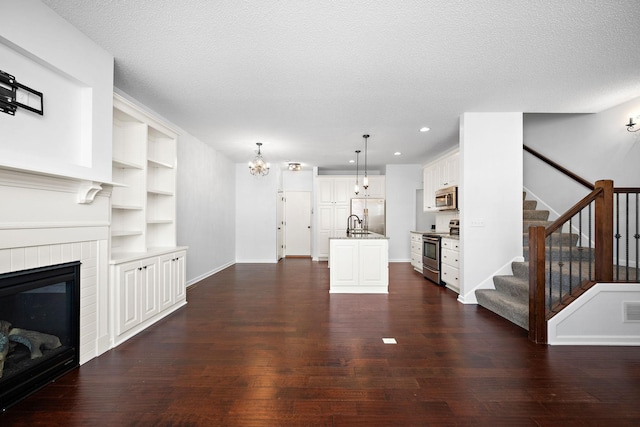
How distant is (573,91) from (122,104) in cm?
513

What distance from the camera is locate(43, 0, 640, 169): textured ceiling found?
2.09 m

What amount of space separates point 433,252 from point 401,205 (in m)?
2.67

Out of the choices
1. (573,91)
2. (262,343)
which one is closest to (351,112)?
(573,91)

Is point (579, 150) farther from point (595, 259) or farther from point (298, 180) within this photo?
point (298, 180)

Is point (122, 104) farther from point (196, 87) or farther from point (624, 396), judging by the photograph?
point (624, 396)

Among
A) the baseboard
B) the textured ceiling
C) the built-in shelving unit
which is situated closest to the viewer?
the textured ceiling

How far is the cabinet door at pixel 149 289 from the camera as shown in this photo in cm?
311

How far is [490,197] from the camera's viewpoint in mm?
4172

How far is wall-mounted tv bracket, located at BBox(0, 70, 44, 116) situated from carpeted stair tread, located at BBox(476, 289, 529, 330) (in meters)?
4.81

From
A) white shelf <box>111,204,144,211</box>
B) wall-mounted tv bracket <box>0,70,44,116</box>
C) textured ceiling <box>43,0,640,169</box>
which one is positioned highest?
textured ceiling <box>43,0,640,169</box>

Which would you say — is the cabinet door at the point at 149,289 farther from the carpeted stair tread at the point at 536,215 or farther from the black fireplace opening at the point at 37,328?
the carpeted stair tread at the point at 536,215

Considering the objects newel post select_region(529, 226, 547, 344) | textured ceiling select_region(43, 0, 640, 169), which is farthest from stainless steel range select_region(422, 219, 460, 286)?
newel post select_region(529, 226, 547, 344)

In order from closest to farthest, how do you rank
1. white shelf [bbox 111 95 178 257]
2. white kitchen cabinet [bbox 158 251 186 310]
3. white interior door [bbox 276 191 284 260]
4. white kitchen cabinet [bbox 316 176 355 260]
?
white shelf [bbox 111 95 178 257] < white kitchen cabinet [bbox 158 251 186 310] < white interior door [bbox 276 191 284 260] < white kitchen cabinet [bbox 316 176 355 260]

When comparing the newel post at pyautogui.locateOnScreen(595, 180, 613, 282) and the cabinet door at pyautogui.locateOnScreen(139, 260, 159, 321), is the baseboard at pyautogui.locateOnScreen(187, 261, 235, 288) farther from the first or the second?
the newel post at pyautogui.locateOnScreen(595, 180, 613, 282)
